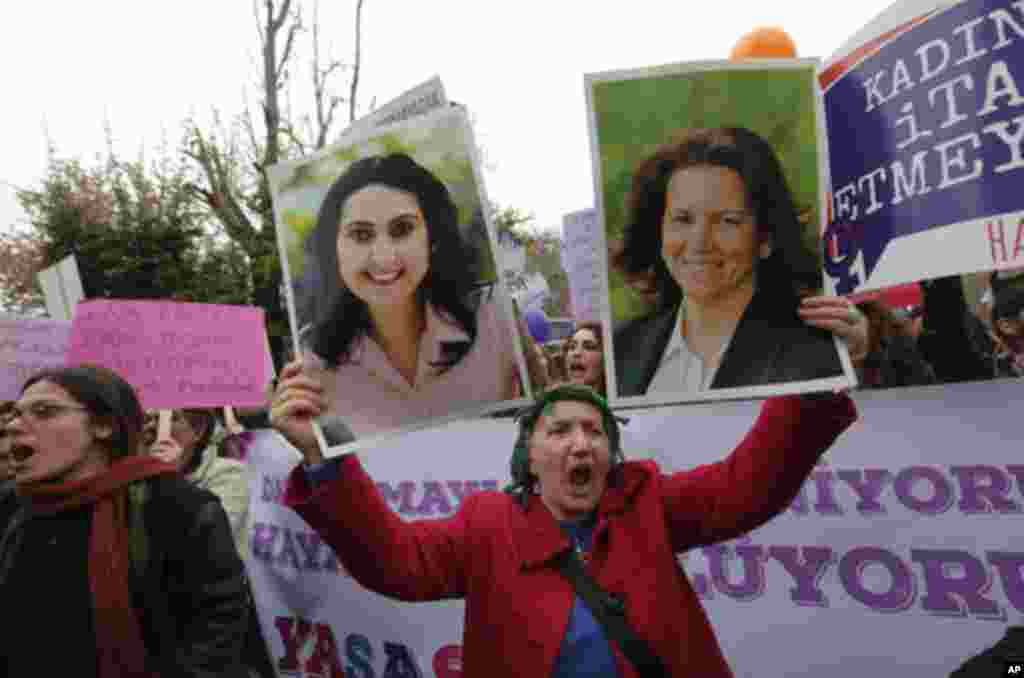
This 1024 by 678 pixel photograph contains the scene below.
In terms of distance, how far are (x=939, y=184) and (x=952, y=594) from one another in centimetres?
97

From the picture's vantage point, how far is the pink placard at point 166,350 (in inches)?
117

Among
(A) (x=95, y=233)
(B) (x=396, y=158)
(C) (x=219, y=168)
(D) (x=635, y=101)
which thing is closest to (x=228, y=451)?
(B) (x=396, y=158)

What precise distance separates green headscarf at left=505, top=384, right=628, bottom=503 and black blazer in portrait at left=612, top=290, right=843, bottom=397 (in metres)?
0.26

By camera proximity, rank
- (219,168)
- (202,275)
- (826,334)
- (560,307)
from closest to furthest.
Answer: (826,334) < (219,168) < (202,275) < (560,307)

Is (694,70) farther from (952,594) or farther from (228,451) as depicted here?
(228,451)

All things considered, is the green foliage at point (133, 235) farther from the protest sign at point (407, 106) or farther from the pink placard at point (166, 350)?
the protest sign at point (407, 106)

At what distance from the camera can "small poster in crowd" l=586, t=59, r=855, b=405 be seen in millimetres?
1641

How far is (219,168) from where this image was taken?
497 inches

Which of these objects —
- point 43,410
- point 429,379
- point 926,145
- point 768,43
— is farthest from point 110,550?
point 768,43

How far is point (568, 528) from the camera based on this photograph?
192 centimetres

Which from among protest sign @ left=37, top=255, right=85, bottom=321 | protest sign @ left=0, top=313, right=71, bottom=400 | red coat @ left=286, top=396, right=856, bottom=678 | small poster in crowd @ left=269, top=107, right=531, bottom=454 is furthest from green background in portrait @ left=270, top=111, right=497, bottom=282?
protest sign @ left=37, top=255, right=85, bottom=321

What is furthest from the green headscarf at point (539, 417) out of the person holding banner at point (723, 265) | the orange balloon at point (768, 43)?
the orange balloon at point (768, 43)

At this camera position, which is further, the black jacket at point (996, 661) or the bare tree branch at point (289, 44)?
the bare tree branch at point (289, 44)

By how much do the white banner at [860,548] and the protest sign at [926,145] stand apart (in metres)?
0.49
